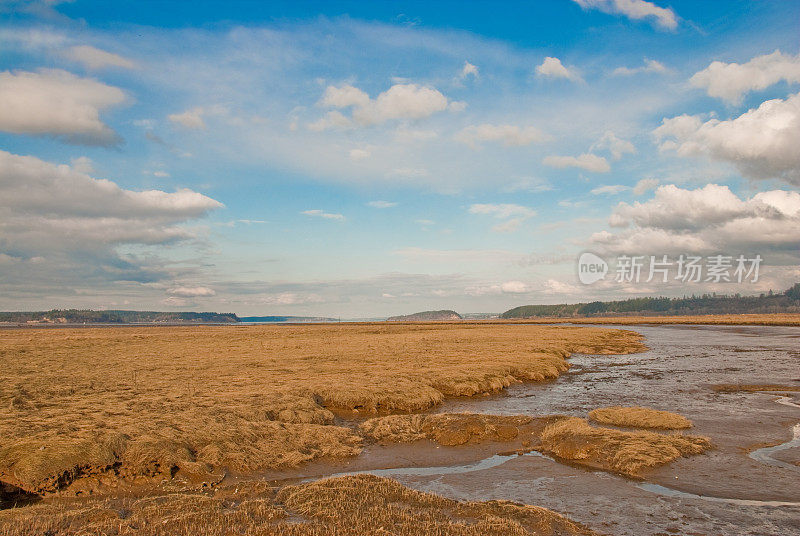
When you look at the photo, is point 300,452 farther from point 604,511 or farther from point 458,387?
point 458,387

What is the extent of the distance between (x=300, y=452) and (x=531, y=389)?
19913mm

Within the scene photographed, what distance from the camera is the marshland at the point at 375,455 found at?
38.3ft

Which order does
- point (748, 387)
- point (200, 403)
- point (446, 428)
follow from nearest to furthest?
point (446, 428) < point (200, 403) < point (748, 387)

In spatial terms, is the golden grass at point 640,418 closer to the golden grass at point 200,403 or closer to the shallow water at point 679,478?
the shallow water at point 679,478

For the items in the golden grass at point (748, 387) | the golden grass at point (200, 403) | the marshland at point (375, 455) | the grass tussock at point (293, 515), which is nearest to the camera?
the grass tussock at point (293, 515)

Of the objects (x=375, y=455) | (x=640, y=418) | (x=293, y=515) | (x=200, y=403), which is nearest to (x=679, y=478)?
(x=640, y=418)

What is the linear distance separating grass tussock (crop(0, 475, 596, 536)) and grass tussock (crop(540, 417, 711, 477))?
558cm

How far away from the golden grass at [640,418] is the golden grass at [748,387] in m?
12.1

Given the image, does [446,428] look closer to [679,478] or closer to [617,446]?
[617,446]

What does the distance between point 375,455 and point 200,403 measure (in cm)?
1025

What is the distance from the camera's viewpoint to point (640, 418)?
21.6 metres

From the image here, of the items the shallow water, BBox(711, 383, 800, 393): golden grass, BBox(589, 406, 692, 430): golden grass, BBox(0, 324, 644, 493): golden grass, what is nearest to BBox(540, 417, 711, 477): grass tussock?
the shallow water

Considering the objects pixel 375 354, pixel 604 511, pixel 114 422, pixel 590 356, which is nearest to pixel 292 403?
pixel 114 422

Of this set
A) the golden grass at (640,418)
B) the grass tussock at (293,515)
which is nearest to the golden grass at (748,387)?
the golden grass at (640,418)
